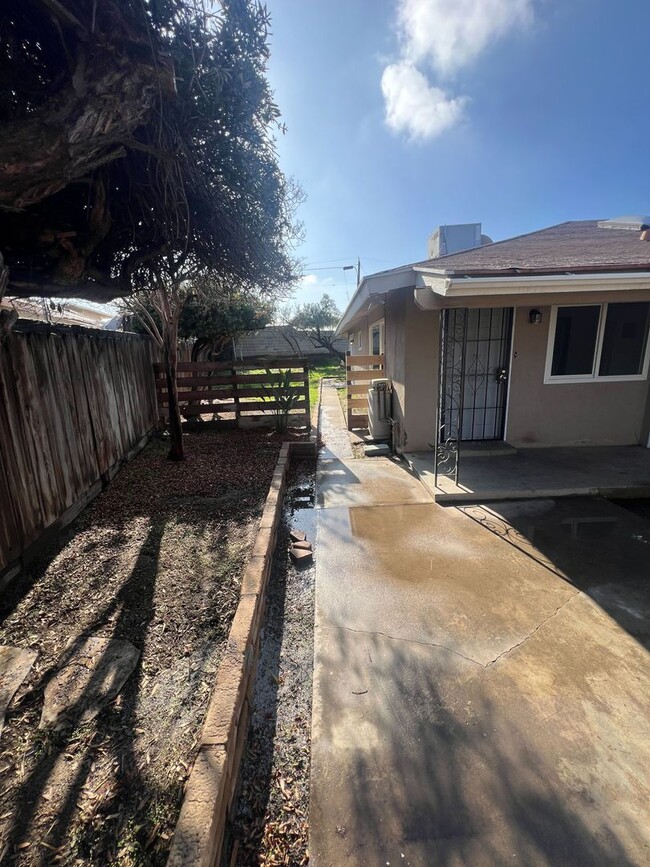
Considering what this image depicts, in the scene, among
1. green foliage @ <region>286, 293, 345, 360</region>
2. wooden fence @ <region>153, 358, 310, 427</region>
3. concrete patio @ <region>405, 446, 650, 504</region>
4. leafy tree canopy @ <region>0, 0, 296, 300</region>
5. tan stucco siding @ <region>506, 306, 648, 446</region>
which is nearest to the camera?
leafy tree canopy @ <region>0, 0, 296, 300</region>

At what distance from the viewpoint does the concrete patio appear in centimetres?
470

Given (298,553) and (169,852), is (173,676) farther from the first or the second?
(298,553)

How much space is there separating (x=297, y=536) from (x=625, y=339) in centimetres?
593

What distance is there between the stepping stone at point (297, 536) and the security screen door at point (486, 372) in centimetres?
365

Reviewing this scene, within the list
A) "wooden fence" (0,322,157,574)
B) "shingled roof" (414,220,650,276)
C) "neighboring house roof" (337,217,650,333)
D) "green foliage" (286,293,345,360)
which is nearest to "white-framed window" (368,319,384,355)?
"neighboring house roof" (337,217,650,333)

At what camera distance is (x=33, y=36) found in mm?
2684

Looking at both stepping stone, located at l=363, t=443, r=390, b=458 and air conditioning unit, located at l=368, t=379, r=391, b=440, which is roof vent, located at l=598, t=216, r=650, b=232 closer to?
air conditioning unit, located at l=368, t=379, r=391, b=440

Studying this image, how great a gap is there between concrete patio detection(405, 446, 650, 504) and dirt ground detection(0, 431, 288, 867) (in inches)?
97.6

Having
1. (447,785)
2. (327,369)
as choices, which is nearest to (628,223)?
(447,785)

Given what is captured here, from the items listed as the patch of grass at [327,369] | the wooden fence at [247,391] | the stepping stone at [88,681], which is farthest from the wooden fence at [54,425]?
the patch of grass at [327,369]

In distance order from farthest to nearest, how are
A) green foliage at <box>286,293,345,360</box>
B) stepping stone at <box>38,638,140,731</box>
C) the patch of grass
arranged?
green foliage at <box>286,293,345,360</box> → the patch of grass → stepping stone at <box>38,638,140,731</box>

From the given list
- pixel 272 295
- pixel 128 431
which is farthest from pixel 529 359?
pixel 128 431

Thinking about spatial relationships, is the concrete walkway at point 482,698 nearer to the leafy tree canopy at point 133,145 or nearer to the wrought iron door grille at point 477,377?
the wrought iron door grille at point 477,377

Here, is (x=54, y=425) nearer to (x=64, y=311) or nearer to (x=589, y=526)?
(x=589, y=526)
